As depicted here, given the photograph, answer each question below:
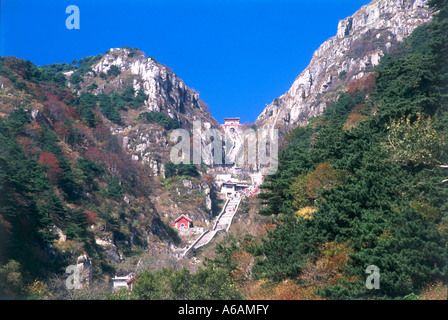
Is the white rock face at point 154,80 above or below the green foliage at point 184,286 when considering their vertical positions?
above

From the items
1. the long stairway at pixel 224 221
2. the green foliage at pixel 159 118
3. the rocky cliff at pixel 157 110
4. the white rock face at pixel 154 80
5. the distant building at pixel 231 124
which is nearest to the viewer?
the long stairway at pixel 224 221

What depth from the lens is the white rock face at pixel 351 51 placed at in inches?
2773

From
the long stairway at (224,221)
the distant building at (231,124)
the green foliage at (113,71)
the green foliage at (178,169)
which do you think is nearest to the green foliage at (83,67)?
the green foliage at (113,71)

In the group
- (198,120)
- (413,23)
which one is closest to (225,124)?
(198,120)

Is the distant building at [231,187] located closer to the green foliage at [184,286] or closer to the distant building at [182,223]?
the distant building at [182,223]

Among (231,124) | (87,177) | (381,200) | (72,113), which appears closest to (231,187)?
(72,113)

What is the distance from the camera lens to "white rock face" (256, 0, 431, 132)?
2773 inches

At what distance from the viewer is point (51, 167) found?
87.1ft

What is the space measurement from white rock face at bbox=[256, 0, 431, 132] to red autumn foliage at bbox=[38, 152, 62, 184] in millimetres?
46478

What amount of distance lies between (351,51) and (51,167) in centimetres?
6896

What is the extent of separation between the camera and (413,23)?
7219cm

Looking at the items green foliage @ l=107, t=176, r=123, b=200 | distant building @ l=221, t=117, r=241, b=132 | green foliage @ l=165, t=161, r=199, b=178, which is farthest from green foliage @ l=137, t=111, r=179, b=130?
distant building @ l=221, t=117, r=241, b=132

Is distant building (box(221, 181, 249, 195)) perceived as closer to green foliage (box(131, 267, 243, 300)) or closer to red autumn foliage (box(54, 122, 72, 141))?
red autumn foliage (box(54, 122, 72, 141))

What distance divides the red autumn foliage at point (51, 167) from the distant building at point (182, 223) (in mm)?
15327
